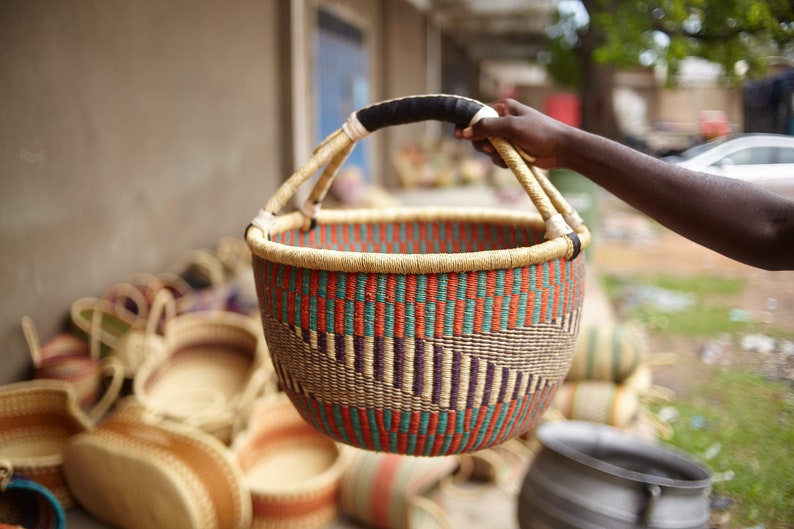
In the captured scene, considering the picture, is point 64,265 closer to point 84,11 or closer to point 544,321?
point 84,11

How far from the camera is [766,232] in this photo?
0.85 metres

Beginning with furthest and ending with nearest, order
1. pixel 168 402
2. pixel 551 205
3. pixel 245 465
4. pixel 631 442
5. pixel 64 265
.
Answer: pixel 64 265
pixel 168 402
pixel 245 465
pixel 631 442
pixel 551 205

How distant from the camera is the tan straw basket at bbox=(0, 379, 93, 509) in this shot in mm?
1854

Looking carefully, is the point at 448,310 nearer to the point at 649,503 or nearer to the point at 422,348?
the point at 422,348

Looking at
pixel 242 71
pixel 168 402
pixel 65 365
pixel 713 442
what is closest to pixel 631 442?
pixel 713 442

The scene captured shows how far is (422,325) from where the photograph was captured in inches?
34.2

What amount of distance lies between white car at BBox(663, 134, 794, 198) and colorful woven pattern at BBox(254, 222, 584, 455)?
30 centimetres

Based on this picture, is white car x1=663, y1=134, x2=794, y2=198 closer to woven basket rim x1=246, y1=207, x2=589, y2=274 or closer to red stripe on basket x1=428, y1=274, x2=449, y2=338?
woven basket rim x1=246, y1=207, x2=589, y2=274

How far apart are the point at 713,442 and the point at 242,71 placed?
3.93m

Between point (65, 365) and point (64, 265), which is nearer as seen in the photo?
point (65, 365)

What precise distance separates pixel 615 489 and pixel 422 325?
2.83ft

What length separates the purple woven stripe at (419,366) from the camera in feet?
2.89

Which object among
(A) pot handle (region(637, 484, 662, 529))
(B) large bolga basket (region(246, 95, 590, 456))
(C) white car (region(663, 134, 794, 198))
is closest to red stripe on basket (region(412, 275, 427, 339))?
(B) large bolga basket (region(246, 95, 590, 456))

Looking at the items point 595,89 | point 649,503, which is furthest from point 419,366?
point 595,89
